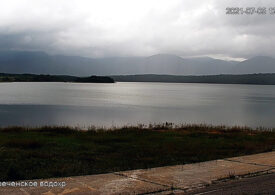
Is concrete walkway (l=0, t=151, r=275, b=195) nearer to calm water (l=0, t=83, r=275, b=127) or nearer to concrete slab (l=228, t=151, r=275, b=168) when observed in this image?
concrete slab (l=228, t=151, r=275, b=168)

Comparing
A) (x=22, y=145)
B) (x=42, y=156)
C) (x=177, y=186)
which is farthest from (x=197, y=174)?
(x=22, y=145)

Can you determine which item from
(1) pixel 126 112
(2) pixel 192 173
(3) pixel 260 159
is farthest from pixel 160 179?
(1) pixel 126 112

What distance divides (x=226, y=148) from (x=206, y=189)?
7.22m

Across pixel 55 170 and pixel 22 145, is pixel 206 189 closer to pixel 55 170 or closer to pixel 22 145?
pixel 55 170

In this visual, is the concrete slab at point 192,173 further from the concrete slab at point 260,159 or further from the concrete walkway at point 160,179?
the concrete slab at point 260,159

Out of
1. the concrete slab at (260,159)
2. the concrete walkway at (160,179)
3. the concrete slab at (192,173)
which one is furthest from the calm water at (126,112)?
the concrete walkway at (160,179)

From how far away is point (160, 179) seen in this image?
26.3 feet

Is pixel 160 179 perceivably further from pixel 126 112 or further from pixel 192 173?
pixel 126 112

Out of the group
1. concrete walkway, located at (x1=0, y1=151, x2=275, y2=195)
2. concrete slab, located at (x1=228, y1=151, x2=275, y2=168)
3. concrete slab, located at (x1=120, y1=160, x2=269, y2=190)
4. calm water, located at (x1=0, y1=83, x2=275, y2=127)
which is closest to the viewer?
concrete walkway, located at (x1=0, y1=151, x2=275, y2=195)

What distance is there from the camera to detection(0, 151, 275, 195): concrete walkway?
700cm

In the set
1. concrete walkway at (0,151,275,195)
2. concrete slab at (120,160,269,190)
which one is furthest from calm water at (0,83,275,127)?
concrete walkway at (0,151,275,195)

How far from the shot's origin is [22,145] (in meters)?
13.9

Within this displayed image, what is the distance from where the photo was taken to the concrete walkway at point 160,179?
23.0 ft

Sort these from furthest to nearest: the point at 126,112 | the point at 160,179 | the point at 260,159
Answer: the point at 126,112 → the point at 260,159 → the point at 160,179
